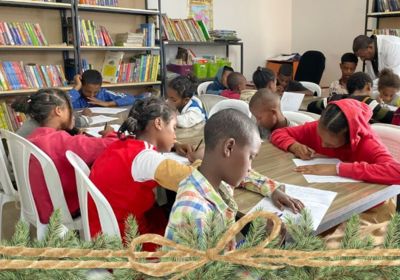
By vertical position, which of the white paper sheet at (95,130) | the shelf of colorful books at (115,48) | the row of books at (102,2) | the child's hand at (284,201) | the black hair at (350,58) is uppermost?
the row of books at (102,2)

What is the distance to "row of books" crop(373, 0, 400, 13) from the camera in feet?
17.8

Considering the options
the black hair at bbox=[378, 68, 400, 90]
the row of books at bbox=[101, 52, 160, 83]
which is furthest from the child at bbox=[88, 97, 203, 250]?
the row of books at bbox=[101, 52, 160, 83]

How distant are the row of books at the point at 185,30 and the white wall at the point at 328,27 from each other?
2164mm

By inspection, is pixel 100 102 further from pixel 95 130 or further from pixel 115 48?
pixel 115 48

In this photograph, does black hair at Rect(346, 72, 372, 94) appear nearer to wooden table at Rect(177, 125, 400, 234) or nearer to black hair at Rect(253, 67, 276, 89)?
black hair at Rect(253, 67, 276, 89)

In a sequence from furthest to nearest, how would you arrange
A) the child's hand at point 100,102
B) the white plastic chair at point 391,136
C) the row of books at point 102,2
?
the row of books at point 102,2 < the child's hand at point 100,102 < the white plastic chair at point 391,136

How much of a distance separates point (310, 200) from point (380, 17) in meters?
5.43

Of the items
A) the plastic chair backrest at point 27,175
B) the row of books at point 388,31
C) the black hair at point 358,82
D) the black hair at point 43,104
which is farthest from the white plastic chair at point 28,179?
the row of books at point 388,31

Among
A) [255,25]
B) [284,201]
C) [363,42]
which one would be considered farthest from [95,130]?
[255,25]

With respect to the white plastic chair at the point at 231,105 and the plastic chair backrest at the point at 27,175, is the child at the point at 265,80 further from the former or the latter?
the plastic chair backrest at the point at 27,175

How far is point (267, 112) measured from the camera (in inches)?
89.6

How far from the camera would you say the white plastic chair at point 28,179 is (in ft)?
5.15

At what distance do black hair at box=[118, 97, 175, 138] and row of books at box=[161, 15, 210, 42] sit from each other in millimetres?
3624

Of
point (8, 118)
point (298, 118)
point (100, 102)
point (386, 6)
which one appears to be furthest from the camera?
point (386, 6)
